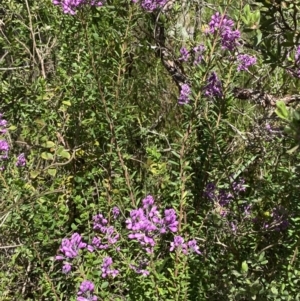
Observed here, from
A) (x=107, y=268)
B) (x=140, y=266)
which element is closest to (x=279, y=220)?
(x=140, y=266)

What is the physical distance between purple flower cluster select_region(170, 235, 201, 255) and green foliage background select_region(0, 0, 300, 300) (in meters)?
0.03

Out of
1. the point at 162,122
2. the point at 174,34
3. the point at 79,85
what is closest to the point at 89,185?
the point at 79,85

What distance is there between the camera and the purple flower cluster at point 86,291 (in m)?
1.71

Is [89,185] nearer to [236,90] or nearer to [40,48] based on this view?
[236,90]

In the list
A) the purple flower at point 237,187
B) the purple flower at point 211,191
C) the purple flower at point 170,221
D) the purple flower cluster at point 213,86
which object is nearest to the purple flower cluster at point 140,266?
the purple flower at point 170,221

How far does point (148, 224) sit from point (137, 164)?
1088 millimetres

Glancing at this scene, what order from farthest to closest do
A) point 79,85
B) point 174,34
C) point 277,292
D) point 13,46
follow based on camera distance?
point 174,34
point 13,46
point 79,85
point 277,292

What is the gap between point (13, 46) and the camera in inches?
111

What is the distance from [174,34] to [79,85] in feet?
2.71

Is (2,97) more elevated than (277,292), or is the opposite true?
(2,97)

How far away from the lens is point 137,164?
279cm

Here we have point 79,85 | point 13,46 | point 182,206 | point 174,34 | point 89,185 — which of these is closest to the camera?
point 182,206

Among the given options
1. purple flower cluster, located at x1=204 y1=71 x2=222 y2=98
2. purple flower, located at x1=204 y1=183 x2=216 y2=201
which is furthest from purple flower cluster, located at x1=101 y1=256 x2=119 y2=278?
purple flower cluster, located at x1=204 y1=71 x2=222 y2=98

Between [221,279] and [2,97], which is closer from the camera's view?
[221,279]
